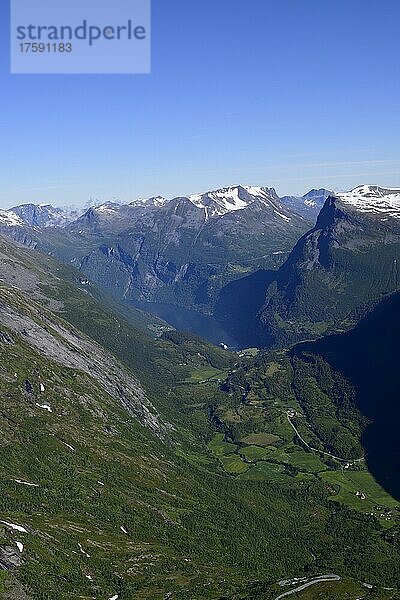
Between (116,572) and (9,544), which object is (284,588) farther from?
(9,544)

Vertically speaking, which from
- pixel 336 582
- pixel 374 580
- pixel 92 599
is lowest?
pixel 374 580

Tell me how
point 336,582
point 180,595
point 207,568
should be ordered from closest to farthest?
point 180,595, point 336,582, point 207,568

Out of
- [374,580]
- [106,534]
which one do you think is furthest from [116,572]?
[374,580]

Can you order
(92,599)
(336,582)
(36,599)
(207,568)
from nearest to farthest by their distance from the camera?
(36,599) < (92,599) < (336,582) < (207,568)

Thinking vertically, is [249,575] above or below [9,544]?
below

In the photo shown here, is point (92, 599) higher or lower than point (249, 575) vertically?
higher

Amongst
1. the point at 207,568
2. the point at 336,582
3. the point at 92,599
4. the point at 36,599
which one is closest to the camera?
the point at 36,599

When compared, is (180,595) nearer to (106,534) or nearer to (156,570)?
(156,570)

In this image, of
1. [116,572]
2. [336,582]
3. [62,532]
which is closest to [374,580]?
[336,582]

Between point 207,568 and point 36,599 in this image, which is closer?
point 36,599
